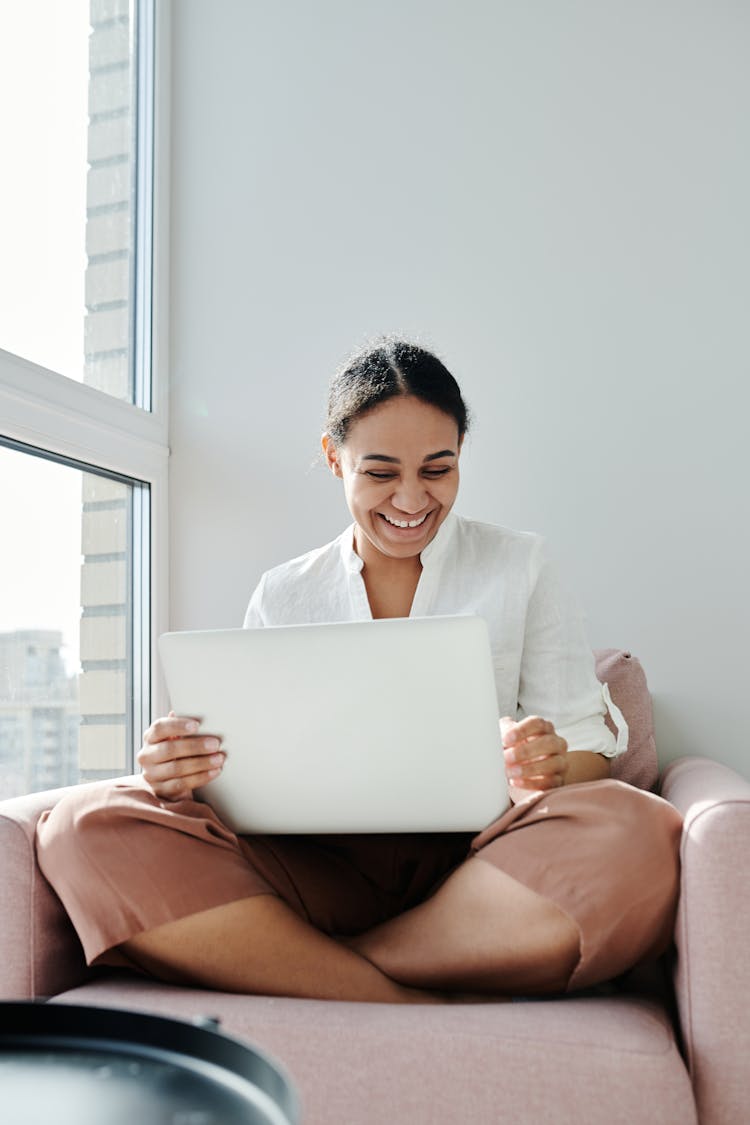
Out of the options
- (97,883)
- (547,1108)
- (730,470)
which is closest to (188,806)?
(97,883)

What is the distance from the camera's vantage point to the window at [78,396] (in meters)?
2.01

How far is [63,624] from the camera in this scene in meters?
2.13

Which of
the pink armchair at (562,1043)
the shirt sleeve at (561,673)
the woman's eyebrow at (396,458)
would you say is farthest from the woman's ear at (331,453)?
the pink armchair at (562,1043)

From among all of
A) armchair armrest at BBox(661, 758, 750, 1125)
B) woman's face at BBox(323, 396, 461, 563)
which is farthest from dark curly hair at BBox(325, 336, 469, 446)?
armchair armrest at BBox(661, 758, 750, 1125)

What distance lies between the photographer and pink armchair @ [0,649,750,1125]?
1100 mm

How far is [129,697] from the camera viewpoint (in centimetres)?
239

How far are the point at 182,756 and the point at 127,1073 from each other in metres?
0.72

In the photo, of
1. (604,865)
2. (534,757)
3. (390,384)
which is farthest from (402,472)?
(604,865)

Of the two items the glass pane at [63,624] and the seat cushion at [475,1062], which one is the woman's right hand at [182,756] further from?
the glass pane at [63,624]

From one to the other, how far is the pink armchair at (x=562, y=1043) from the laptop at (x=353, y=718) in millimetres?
222

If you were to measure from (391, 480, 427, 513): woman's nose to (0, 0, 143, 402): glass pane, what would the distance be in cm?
82

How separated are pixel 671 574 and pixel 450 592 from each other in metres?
0.59

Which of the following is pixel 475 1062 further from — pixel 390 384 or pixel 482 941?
pixel 390 384

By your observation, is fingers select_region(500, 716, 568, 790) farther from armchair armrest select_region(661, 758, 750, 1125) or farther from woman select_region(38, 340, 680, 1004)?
armchair armrest select_region(661, 758, 750, 1125)
